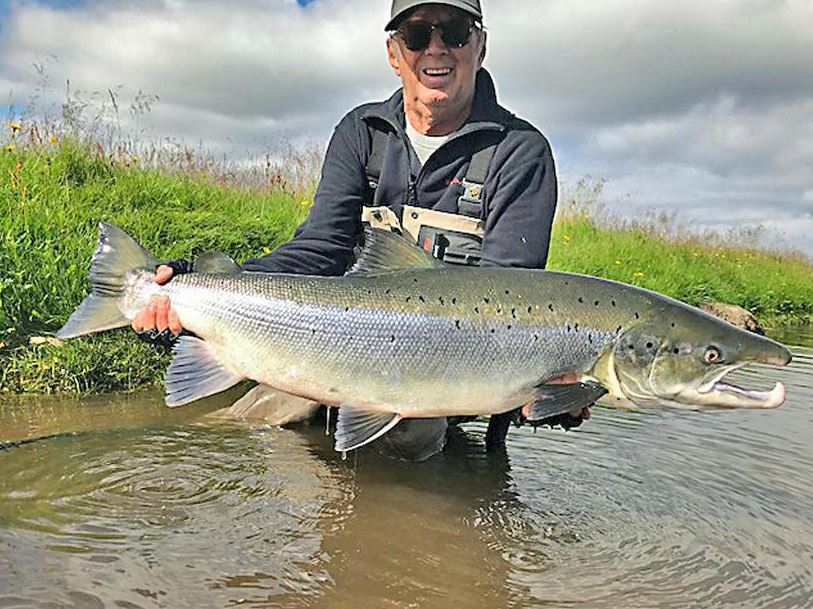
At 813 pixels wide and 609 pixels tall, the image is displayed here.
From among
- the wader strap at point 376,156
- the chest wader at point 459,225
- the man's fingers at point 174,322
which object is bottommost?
the man's fingers at point 174,322

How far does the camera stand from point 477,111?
12.3 feet

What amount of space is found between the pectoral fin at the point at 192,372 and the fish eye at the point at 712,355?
168 cm

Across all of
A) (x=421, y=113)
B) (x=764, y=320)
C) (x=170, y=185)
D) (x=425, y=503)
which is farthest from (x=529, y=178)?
(x=764, y=320)

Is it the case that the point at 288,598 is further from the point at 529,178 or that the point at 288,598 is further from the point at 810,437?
the point at 810,437

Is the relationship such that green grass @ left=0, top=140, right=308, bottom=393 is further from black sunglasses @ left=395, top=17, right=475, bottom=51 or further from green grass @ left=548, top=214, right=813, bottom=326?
green grass @ left=548, top=214, right=813, bottom=326

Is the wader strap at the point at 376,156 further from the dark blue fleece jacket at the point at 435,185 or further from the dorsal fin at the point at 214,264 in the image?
the dorsal fin at the point at 214,264

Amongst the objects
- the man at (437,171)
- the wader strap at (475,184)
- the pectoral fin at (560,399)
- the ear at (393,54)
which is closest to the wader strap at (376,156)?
the man at (437,171)

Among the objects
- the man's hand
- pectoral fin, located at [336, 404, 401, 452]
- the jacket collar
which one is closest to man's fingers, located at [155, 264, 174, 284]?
the man's hand

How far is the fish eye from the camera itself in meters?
2.74

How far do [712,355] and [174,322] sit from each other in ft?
6.38

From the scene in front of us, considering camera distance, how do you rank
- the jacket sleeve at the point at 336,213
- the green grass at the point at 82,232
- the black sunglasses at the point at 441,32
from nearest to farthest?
the black sunglasses at the point at 441,32 → the jacket sleeve at the point at 336,213 → the green grass at the point at 82,232

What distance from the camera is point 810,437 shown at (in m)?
4.68

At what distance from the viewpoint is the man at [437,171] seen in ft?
11.5

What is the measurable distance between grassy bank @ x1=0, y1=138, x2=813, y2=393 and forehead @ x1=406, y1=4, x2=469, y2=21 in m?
2.58
